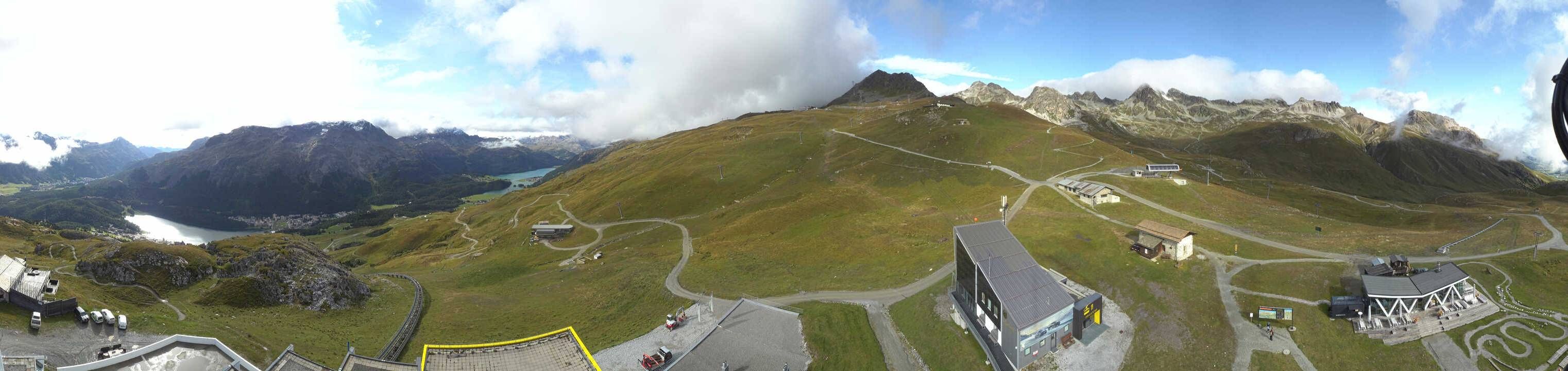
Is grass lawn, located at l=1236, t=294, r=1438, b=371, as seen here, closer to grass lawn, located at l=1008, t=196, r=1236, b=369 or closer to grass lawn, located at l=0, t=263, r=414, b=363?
grass lawn, located at l=1008, t=196, r=1236, b=369

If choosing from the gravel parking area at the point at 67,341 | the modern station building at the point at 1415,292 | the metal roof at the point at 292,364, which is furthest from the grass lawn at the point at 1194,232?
the gravel parking area at the point at 67,341

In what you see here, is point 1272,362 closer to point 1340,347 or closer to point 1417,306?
point 1340,347

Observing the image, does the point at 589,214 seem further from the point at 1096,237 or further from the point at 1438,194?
the point at 1438,194

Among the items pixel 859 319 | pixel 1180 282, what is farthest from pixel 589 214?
pixel 1180 282

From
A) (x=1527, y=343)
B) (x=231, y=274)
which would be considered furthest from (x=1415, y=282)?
(x=231, y=274)

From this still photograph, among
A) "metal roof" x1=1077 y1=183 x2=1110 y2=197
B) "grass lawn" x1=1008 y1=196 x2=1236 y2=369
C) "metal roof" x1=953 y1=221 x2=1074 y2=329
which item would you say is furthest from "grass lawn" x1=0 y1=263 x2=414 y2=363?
"metal roof" x1=1077 y1=183 x2=1110 y2=197

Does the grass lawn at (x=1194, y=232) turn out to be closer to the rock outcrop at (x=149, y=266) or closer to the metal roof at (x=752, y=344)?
the metal roof at (x=752, y=344)
